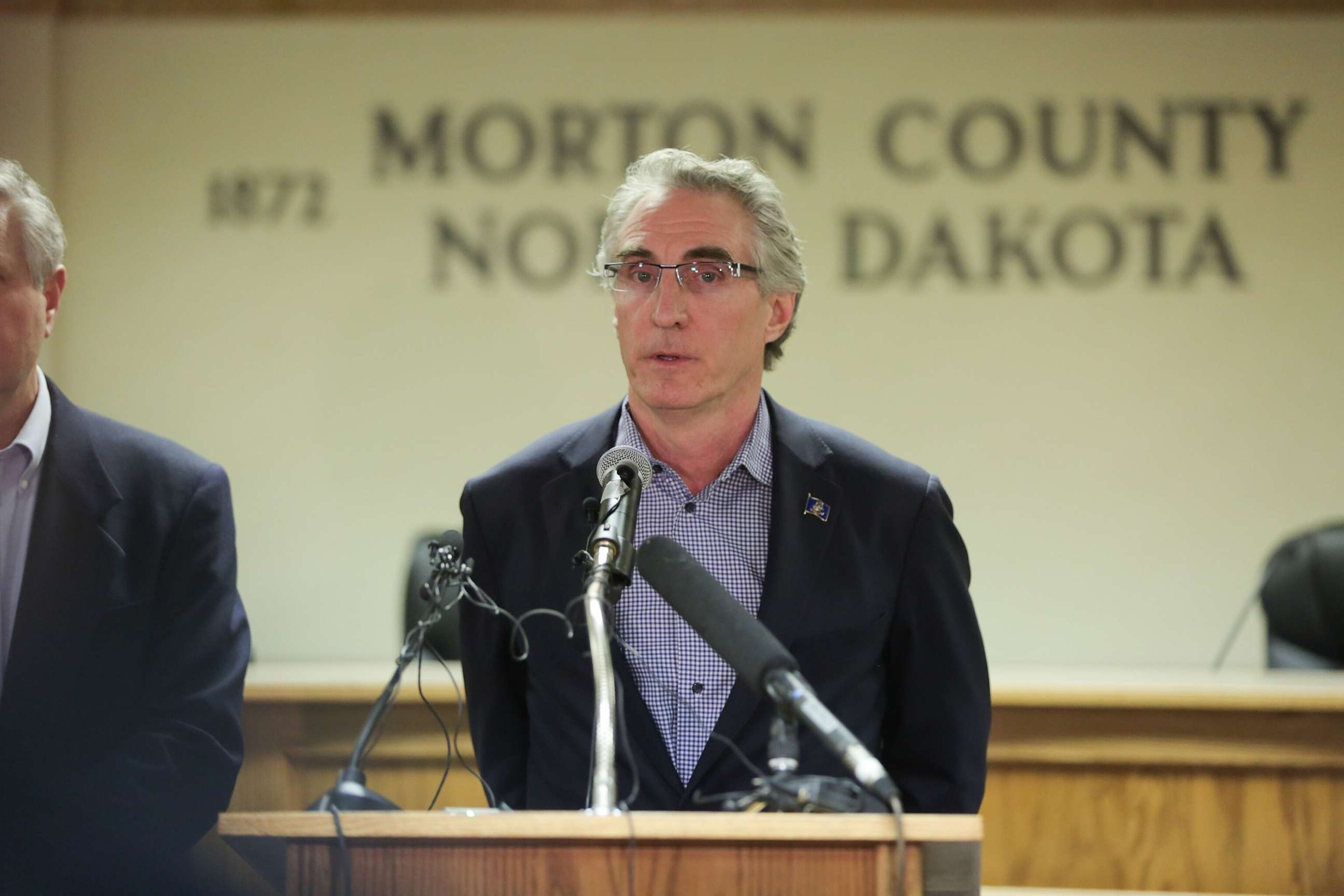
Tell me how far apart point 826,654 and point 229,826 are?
90 centimetres

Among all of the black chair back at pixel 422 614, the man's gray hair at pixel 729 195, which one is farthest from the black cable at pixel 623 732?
the black chair back at pixel 422 614

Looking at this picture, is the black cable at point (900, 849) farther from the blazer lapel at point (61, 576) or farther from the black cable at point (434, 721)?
the blazer lapel at point (61, 576)

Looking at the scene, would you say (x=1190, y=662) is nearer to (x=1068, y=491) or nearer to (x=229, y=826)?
(x=1068, y=491)

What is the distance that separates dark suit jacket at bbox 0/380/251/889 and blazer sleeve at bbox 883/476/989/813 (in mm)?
958

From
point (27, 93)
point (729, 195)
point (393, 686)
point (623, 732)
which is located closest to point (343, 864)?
point (393, 686)

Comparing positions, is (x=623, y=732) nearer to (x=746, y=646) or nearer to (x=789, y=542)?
(x=746, y=646)

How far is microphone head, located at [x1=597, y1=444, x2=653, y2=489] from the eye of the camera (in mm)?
1570

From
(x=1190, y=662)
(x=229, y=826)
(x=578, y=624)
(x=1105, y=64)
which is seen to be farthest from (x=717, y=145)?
(x=229, y=826)

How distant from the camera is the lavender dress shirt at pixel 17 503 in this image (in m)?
1.90

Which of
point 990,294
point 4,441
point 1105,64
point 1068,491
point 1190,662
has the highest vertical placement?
point 1105,64

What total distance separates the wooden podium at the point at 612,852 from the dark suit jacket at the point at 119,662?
0.60 metres

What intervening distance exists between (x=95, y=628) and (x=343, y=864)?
2.60 ft

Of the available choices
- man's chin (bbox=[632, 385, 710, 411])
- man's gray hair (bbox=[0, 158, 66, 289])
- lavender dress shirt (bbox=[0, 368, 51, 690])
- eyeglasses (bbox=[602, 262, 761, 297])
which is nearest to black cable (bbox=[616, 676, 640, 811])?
man's chin (bbox=[632, 385, 710, 411])

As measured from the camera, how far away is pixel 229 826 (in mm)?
1320
